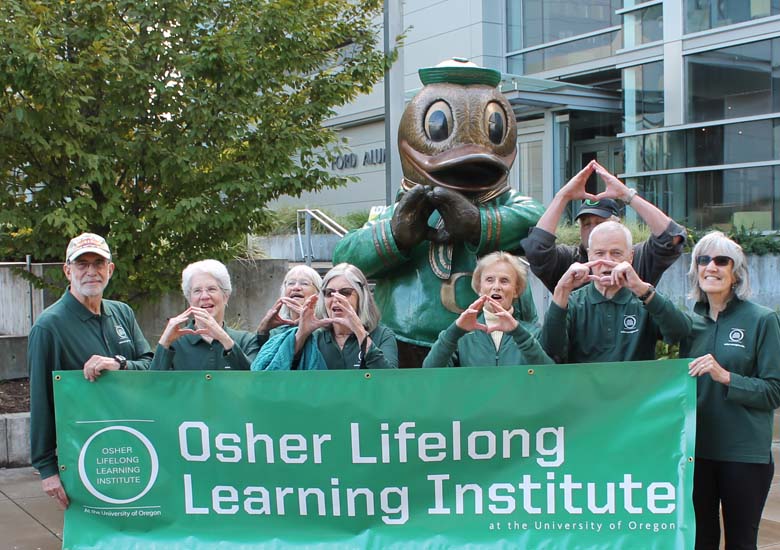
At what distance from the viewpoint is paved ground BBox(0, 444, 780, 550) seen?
5.62 metres

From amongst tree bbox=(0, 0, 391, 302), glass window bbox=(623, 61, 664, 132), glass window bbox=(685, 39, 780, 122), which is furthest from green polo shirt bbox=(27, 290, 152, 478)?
glass window bbox=(623, 61, 664, 132)

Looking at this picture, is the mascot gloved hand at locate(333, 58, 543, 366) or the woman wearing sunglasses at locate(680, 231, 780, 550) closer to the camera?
the woman wearing sunglasses at locate(680, 231, 780, 550)

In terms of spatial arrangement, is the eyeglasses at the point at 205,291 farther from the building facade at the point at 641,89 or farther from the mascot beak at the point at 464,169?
the building facade at the point at 641,89

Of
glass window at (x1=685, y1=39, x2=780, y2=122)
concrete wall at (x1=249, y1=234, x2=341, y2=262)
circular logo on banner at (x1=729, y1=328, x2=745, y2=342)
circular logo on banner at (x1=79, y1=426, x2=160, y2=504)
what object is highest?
glass window at (x1=685, y1=39, x2=780, y2=122)

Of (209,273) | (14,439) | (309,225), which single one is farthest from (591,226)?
(309,225)

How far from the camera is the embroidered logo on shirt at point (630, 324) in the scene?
13.2ft

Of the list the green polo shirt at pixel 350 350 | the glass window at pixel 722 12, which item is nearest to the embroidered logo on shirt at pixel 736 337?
the green polo shirt at pixel 350 350

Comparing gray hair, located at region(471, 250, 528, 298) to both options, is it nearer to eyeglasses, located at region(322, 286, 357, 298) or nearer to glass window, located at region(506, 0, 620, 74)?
eyeglasses, located at region(322, 286, 357, 298)

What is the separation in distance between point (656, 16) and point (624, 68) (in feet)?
3.51

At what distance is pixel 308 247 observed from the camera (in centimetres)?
1402

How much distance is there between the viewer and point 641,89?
16609 millimetres

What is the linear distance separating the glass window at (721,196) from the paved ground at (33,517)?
7964 mm

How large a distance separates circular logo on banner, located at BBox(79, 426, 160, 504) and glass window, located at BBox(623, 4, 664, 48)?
1415cm

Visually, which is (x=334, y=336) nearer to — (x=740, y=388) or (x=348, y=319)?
(x=348, y=319)
